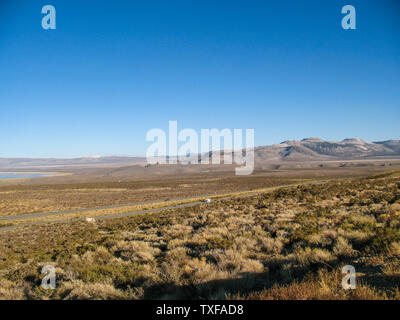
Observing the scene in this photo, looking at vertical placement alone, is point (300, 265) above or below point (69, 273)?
above

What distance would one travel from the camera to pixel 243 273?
5.84 m

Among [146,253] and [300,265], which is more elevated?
[300,265]

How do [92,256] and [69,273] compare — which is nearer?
[69,273]

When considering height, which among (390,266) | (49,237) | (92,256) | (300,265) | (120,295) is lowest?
(49,237)
